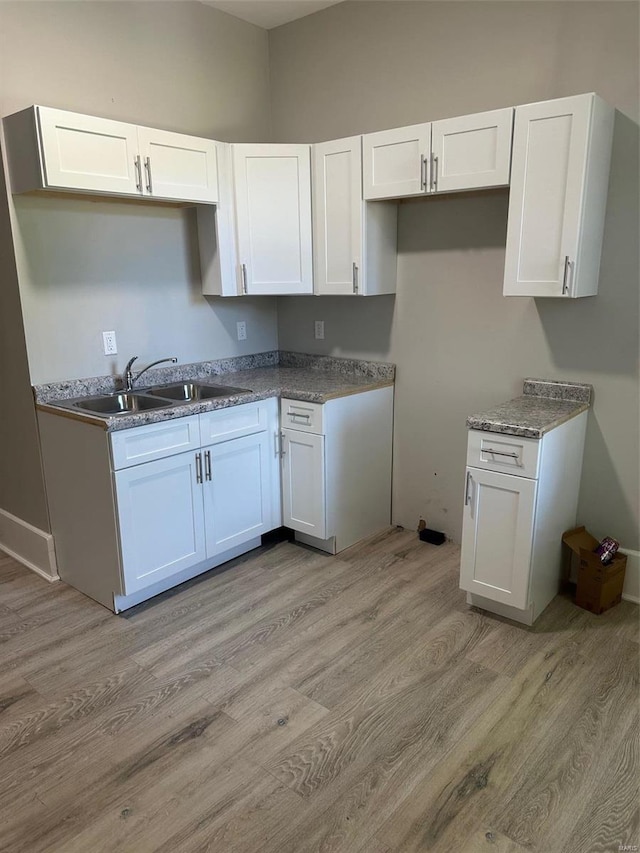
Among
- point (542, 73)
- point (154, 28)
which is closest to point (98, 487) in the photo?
point (154, 28)

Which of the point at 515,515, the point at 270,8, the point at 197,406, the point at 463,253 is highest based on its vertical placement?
the point at 270,8

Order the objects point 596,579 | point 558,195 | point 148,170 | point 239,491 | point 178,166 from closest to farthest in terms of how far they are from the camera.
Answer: point 558,195 < point 596,579 < point 148,170 < point 178,166 < point 239,491

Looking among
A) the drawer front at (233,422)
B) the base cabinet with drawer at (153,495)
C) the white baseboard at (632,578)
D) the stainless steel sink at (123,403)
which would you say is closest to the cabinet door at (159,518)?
the base cabinet with drawer at (153,495)

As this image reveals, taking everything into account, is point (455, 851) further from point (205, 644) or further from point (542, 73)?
point (542, 73)

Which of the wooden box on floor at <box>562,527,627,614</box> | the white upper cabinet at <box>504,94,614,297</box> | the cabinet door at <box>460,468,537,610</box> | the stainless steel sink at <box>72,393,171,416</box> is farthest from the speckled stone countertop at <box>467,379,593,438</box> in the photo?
the stainless steel sink at <box>72,393,171,416</box>

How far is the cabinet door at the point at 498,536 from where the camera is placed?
2381 mm

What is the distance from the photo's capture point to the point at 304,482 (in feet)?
10.3

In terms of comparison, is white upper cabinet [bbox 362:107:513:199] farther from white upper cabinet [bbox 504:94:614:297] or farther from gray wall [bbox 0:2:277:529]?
gray wall [bbox 0:2:277:529]

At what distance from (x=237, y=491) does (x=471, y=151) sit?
1877 mm

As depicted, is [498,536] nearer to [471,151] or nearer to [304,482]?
[304,482]

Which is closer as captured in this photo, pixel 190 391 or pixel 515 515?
pixel 515 515

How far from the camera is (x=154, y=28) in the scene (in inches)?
116

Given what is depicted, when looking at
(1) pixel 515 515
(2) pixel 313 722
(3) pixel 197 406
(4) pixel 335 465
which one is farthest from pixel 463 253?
(2) pixel 313 722

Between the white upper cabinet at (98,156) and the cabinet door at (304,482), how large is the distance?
1.31 metres
